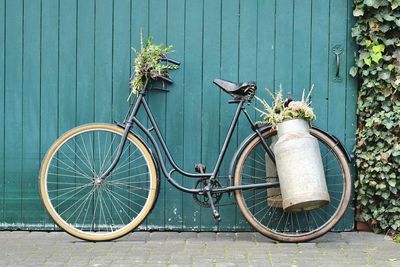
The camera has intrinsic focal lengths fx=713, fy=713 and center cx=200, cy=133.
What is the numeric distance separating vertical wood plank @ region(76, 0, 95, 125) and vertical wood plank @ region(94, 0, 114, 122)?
0.11 ft

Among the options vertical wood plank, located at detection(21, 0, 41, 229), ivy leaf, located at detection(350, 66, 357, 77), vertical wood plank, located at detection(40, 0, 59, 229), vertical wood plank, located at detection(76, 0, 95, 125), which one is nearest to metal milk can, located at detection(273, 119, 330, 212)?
ivy leaf, located at detection(350, 66, 357, 77)

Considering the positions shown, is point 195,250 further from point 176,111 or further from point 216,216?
point 176,111

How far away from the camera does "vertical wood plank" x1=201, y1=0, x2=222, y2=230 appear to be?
5.99m

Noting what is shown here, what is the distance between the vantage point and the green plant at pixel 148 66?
5633 mm

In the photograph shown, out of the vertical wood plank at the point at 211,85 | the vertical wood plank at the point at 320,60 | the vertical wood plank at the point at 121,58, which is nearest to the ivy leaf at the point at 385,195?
the vertical wood plank at the point at 320,60

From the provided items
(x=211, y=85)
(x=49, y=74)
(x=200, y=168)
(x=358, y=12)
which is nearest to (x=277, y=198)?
(x=200, y=168)

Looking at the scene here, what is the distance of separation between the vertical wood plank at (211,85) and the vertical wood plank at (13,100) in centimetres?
156

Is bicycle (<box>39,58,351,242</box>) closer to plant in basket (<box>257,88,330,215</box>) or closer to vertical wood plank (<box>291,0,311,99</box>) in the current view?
plant in basket (<box>257,88,330,215</box>)

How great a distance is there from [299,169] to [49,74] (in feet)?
7.42

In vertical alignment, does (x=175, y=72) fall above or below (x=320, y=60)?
below

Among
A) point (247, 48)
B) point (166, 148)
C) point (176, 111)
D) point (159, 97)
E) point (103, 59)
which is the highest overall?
point (247, 48)

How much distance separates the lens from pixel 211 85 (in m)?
6.02

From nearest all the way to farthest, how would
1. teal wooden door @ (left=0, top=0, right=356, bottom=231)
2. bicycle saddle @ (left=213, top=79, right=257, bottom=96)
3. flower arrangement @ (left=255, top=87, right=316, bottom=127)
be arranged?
flower arrangement @ (left=255, top=87, right=316, bottom=127) < bicycle saddle @ (left=213, top=79, right=257, bottom=96) < teal wooden door @ (left=0, top=0, right=356, bottom=231)

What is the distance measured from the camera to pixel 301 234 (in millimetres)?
5637
